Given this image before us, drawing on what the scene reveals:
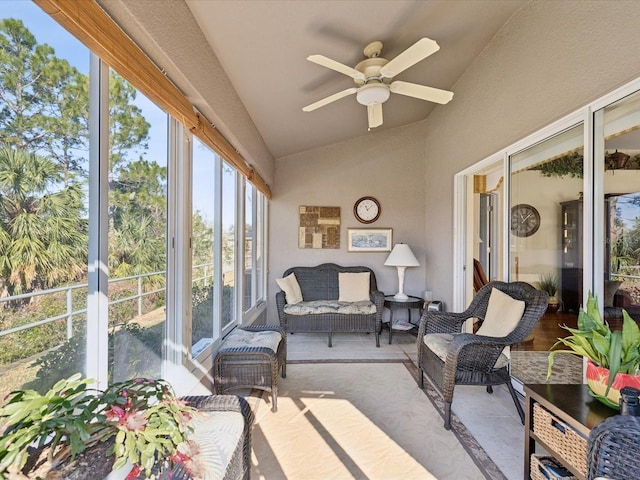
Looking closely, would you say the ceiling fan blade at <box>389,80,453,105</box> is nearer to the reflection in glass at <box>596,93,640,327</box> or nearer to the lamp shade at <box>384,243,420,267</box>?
the reflection in glass at <box>596,93,640,327</box>

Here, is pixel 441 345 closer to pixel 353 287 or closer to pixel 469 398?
pixel 469 398

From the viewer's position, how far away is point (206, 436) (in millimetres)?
1319

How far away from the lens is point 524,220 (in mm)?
2904

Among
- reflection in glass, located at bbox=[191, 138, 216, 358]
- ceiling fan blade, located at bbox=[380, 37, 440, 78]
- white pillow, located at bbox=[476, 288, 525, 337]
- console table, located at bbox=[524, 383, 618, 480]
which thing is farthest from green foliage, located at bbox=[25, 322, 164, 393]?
white pillow, located at bbox=[476, 288, 525, 337]

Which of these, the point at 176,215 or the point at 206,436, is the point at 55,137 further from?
the point at 206,436

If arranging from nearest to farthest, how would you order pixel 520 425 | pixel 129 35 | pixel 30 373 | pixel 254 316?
pixel 30 373, pixel 129 35, pixel 520 425, pixel 254 316

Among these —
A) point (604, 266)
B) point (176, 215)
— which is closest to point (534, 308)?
point (604, 266)

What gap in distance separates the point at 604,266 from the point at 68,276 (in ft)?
9.06

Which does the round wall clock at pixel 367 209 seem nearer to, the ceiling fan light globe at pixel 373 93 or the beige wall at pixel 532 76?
the beige wall at pixel 532 76

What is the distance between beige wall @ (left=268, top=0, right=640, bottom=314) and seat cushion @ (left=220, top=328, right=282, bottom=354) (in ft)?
7.14

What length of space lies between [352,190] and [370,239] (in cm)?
81

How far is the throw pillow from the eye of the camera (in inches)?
75.8

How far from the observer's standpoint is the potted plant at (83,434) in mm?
760

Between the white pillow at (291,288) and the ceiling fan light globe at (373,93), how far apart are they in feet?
8.76
